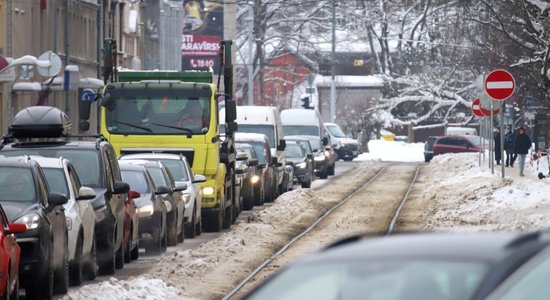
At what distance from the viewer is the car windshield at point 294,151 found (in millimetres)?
49125

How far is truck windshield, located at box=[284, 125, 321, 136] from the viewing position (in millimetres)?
58219

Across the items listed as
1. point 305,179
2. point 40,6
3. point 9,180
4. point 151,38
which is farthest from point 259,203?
point 151,38

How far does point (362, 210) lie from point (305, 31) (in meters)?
59.2

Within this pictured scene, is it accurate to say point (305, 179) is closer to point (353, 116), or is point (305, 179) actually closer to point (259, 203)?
point (259, 203)

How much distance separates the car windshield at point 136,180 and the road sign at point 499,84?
1347 centimetres

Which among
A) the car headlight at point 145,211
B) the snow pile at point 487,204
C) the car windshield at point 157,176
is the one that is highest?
the car windshield at point 157,176

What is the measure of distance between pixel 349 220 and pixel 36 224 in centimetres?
1652

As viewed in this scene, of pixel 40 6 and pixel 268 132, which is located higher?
pixel 40 6

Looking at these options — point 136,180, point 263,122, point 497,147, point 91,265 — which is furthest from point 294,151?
point 91,265

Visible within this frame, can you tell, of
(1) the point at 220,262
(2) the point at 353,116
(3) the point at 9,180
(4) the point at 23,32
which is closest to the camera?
(3) the point at 9,180

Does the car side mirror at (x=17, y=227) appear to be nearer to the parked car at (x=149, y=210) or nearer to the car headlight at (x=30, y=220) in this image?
the car headlight at (x=30, y=220)

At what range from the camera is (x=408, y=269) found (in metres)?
Answer: 6.48

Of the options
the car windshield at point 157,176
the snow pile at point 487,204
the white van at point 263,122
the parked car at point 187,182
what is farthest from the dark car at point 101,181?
the white van at point 263,122

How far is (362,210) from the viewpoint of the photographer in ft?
119
